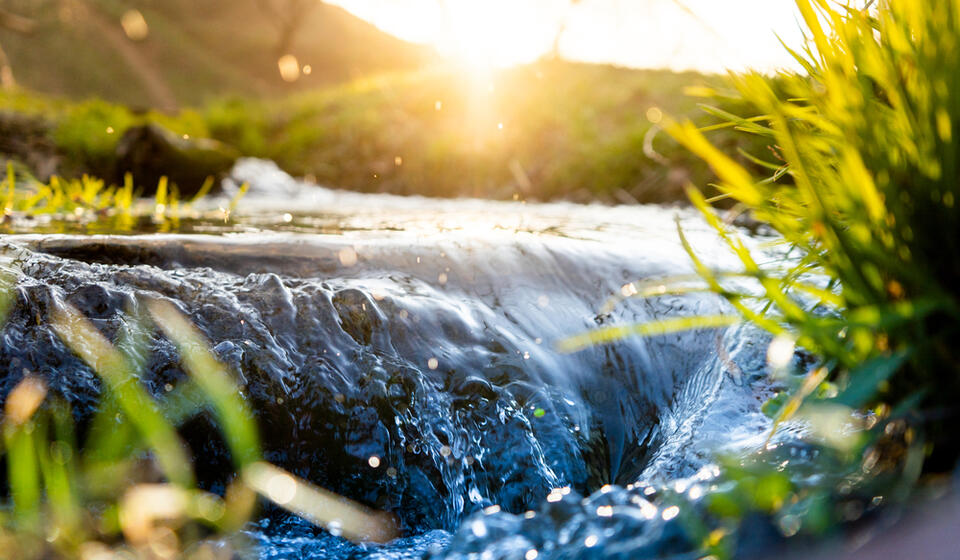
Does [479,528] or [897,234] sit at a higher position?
[897,234]

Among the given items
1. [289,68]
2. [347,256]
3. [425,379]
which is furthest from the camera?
[289,68]

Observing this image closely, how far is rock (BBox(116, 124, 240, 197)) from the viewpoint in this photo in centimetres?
681

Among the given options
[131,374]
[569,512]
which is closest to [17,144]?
[131,374]

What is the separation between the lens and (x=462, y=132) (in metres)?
11.3

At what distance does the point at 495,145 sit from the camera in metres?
10.5

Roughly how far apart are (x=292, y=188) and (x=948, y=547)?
804cm

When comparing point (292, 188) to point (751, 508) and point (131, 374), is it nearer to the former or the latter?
point (131, 374)

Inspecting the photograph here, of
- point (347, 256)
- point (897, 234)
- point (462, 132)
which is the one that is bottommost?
point (897, 234)

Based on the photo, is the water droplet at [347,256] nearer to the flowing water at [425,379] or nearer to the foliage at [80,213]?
the flowing water at [425,379]

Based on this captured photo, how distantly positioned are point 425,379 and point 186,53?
151 ft

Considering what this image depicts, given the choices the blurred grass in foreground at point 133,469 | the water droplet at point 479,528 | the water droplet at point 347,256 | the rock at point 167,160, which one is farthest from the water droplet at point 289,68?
the water droplet at point 479,528

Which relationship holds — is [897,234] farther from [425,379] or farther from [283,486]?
[283,486]

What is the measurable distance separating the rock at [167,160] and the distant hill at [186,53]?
26607mm

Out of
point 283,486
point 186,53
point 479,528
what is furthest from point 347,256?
point 186,53
